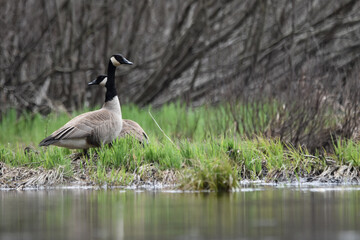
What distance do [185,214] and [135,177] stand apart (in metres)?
3.93

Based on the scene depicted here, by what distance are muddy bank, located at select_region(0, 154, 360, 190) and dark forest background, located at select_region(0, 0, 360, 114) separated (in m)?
6.58

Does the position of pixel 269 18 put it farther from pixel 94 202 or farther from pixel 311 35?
pixel 94 202

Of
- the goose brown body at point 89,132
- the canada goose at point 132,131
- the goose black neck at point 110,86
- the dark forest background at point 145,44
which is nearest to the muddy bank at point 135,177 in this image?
the goose brown body at point 89,132

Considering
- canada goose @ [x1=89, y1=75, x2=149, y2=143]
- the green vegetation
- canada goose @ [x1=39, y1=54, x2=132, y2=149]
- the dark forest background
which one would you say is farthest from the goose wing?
the dark forest background

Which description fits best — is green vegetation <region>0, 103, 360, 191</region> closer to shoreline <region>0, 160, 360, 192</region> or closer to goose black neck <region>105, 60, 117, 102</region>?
shoreline <region>0, 160, 360, 192</region>

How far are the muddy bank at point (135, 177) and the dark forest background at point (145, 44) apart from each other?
21.6ft

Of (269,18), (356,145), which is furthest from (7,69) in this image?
(356,145)

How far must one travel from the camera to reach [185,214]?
8.00 meters

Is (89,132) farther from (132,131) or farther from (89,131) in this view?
(132,131)

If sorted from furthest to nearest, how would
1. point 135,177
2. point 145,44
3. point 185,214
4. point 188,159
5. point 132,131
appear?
1. point 145,44
2. point 132,131
3. point 135,177
4. point 188,159
5. point 185,214

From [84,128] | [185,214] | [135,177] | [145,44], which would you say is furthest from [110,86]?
[145,44]

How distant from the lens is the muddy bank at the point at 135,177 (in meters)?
11.7

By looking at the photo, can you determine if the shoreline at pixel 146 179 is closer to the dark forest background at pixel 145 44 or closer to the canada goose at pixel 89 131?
the canada goose at pixel 89 131

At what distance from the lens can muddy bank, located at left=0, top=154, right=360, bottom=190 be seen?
38.4ft
